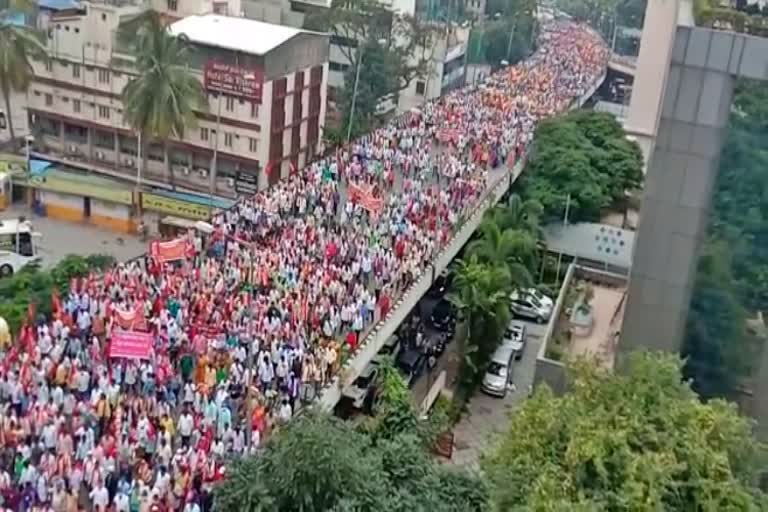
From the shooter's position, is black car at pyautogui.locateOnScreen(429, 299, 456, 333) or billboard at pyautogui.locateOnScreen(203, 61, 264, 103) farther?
billboard at pyautogui.locateOnScreen(203, 61, 264, 103)

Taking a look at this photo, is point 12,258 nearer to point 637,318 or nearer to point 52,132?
point 52,132

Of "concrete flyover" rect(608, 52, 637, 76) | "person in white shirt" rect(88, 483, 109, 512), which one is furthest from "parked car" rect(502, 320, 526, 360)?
"concrete flyover" rect(608, 52, 637, 76)

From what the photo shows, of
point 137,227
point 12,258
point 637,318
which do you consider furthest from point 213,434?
point 137,227

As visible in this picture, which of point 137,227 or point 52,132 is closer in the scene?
point 137,227

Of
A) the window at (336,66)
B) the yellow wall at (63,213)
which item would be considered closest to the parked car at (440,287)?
the yellow wall at (63,213)

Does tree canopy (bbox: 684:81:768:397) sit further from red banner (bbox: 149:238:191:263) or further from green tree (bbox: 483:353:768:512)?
red banner (bbox: 149:238:191:263)

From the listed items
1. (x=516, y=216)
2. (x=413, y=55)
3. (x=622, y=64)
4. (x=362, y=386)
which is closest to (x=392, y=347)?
(x=362, y=386)

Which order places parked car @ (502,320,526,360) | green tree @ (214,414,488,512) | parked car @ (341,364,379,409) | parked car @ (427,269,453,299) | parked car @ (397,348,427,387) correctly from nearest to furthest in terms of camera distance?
green tree @ (214,414,488,512), parked car @ (341,364,379,409), parked car @ (397,348,427,387), parked car @ (502,320,526,360), parked car @ (427,269,453,299)
